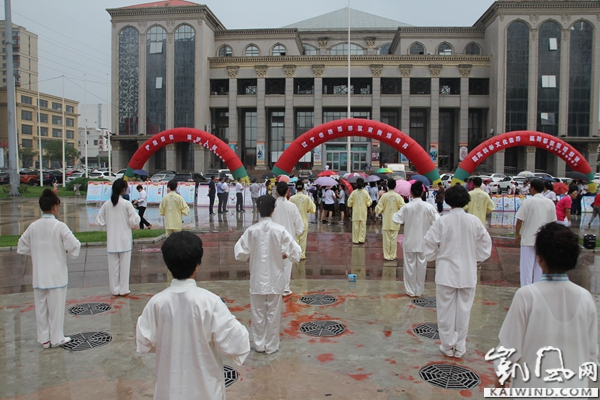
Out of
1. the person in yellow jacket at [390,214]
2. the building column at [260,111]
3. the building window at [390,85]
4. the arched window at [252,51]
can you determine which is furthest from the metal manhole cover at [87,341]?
the arched window at [252,51]

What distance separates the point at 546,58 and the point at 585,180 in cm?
2453

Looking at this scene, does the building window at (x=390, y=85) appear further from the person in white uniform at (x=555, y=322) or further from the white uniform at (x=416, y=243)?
the person in white uniform at (x=555, y=322)

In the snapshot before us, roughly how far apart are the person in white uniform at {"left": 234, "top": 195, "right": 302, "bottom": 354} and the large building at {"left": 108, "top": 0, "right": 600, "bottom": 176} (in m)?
39.8

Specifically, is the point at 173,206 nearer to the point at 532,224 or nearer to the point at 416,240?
the point at 416,240

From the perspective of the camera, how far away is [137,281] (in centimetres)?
843

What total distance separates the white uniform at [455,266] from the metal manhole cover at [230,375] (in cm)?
221

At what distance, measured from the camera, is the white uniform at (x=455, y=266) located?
4.92m

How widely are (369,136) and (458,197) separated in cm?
1584

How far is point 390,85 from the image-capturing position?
46.6 meters

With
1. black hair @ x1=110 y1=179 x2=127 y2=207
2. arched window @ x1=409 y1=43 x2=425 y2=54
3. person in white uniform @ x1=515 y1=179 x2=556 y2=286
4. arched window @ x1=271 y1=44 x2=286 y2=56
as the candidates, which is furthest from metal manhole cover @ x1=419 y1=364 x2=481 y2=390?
arched window @ x1=271 y1=44 x2=286 y2=56

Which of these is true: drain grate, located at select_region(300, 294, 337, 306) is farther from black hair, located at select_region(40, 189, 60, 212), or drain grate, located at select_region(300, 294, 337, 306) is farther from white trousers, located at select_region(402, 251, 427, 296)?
black hair, located at select_region(40, 189, 60, 212)

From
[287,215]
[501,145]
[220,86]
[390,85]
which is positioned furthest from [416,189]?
[220,86]

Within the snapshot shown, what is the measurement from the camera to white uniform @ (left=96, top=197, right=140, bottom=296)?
23.4 feet

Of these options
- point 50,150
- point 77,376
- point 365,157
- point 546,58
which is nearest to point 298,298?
point 77,376
